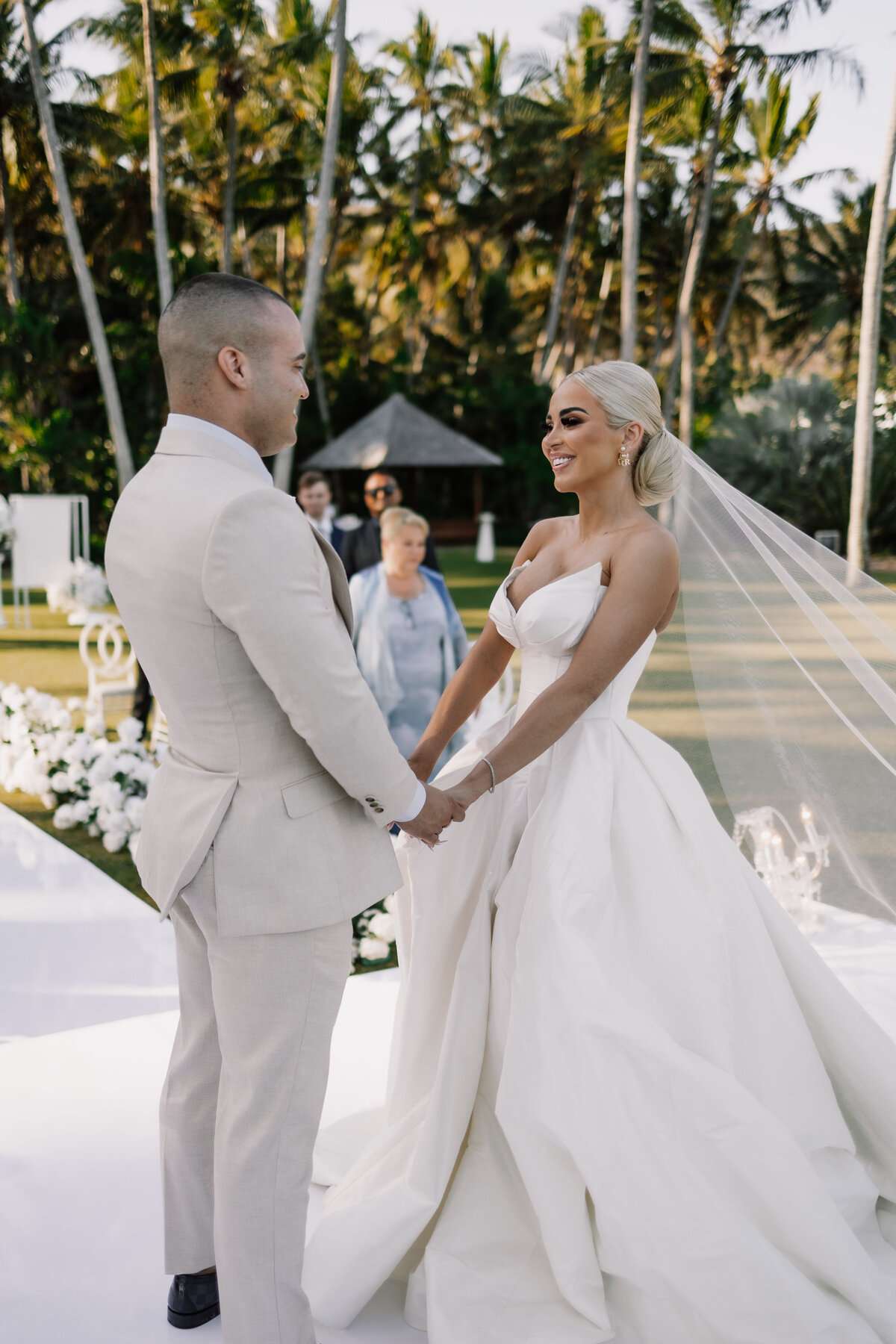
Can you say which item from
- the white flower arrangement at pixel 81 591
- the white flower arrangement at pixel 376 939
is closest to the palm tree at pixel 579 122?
the white flower arrangement at pixel 81 591

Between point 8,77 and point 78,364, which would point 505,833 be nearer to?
point 78,364

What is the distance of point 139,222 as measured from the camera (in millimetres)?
32094

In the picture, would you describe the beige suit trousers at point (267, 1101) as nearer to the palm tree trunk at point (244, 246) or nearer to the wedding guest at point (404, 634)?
the wedding guest at point (404, 634)

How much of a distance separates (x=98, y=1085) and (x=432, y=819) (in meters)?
1.79

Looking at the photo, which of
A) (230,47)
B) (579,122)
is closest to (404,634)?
(230,47)

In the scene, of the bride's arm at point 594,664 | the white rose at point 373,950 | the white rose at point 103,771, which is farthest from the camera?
the white rose at point 103,771

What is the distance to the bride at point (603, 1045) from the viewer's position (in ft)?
7.06

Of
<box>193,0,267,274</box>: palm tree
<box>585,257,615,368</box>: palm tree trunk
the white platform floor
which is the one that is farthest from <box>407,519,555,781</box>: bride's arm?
<box>585,257,615,368</box>: palm tree trunk

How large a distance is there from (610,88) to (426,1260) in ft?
90.6

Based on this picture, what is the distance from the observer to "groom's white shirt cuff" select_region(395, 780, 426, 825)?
205 centimetres

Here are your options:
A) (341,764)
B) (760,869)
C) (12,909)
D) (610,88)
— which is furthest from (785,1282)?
(610,88)

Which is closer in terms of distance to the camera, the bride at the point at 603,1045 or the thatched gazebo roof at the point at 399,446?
the bride at the point at 603,1045

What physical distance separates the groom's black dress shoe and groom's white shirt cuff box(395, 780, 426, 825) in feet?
3.63

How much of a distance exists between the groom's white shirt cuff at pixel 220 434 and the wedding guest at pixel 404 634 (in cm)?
380
